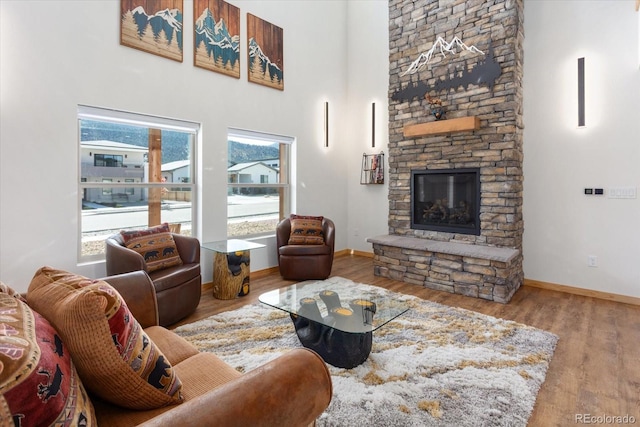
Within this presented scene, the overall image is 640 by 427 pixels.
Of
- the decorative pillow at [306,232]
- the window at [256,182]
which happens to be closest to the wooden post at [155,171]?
the window at [256,182]

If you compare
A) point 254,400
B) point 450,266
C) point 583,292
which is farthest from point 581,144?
point 254,400

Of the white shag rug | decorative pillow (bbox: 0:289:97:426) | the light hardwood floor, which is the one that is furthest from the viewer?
the light hardwood floor

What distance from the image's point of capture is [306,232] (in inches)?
179

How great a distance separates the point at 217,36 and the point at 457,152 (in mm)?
3337

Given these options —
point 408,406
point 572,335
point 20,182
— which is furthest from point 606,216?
point 20,182

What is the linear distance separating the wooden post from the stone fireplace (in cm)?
276

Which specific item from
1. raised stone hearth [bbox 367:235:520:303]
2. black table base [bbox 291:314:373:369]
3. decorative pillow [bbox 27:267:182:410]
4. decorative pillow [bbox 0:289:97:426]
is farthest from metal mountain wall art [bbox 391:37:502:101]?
decorative pillow [bbox 0:289:97:426]

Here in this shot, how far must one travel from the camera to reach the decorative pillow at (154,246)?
3074mm

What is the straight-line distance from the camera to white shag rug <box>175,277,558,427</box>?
1775 millimetres

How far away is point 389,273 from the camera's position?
451 centimetres

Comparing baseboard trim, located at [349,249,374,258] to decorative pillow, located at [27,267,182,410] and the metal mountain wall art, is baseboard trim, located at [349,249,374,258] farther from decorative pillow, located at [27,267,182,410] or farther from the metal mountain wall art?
decorative pillow, located at [27,267,182,410]

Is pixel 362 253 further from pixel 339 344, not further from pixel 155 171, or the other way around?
pixel 339 344

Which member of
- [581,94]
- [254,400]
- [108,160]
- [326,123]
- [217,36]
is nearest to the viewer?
[254,400]

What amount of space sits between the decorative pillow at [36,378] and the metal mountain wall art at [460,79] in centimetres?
459
